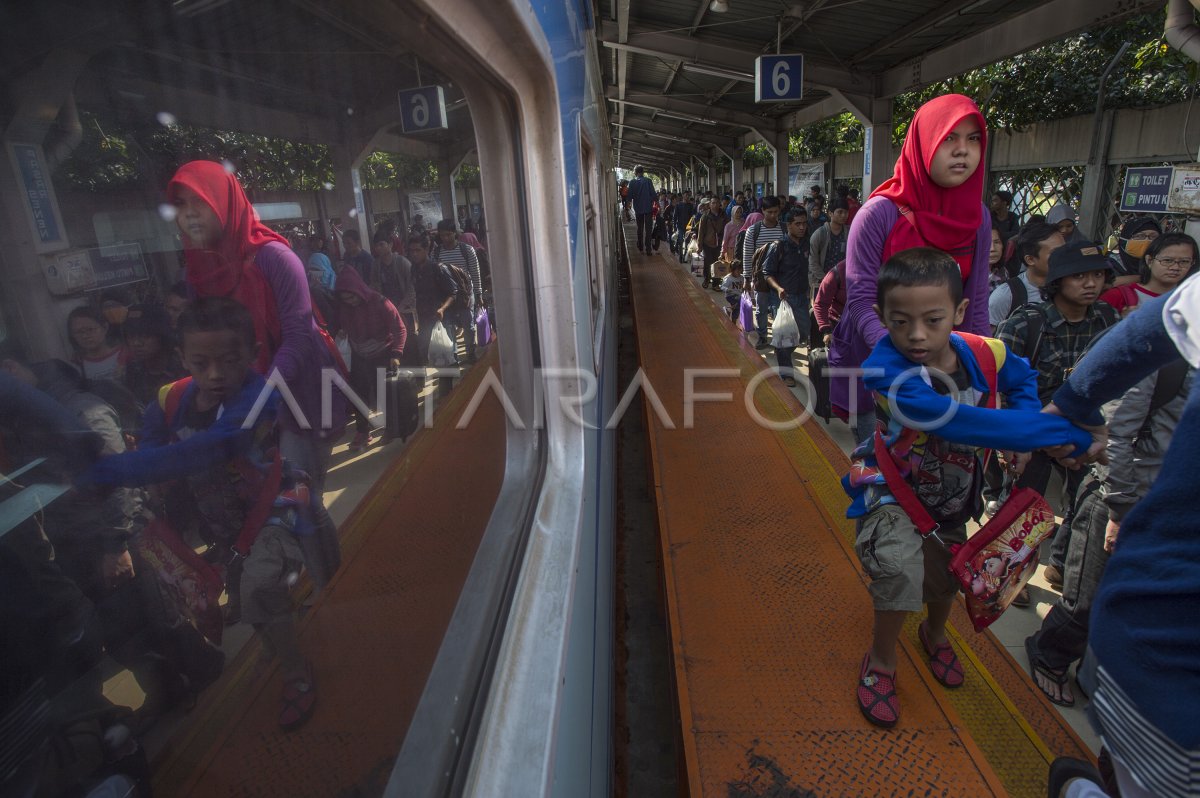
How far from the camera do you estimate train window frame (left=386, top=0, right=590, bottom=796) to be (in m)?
0.88

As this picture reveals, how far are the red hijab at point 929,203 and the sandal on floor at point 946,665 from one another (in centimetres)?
130

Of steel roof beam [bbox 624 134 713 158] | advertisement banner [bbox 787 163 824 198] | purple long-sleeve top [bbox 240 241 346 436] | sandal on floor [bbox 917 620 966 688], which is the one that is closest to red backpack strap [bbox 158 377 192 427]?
purple long-sleeve top [bbox 240 241 346 436]

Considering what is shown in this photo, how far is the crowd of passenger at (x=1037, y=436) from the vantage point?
3.38 feet

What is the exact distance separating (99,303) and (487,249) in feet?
3.00

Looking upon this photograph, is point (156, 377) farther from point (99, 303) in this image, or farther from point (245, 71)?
point (245, 71)

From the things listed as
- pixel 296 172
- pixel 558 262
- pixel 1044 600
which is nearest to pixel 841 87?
pixel 1044 600

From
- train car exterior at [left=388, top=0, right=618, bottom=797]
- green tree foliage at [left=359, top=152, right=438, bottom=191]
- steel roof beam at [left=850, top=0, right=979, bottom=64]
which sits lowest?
train car exterior at [left=388, top=0, right=618, bottom=797]

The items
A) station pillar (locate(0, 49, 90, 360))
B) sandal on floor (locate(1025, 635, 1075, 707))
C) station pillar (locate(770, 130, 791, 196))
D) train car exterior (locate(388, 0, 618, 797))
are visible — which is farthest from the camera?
station pillar (locate(770, 130, 791, 196))

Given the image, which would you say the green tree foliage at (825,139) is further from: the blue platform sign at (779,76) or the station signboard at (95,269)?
the station signboard at (95,269)

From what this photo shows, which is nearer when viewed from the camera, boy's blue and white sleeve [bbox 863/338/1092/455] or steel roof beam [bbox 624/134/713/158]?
boy's blue and white sleeve [bbox 863/338/1092/455]

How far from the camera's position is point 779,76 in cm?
810

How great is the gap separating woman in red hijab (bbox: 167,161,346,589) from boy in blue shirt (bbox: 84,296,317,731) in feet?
0.06

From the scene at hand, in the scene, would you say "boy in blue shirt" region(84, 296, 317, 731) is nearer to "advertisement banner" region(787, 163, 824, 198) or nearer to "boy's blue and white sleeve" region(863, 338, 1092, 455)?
"boy's blue and white sleeve" region(863, 338, 1092, 455)

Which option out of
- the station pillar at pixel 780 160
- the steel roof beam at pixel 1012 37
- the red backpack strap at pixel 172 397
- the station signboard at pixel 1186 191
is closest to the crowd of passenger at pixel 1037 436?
the red backpack strap at pixel 172 397
